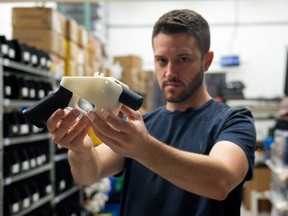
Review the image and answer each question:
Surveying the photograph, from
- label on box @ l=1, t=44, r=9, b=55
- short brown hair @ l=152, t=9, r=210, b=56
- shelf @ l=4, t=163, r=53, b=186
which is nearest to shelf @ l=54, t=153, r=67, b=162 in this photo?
shelf @ l=4, t=163, r=53, b=186

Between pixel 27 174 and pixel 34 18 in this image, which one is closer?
pixel 27 174

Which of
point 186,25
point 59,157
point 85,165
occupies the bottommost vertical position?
point 59,157

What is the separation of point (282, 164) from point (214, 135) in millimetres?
2781

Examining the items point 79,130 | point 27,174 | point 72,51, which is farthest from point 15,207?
point 79,130

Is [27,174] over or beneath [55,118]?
beneath

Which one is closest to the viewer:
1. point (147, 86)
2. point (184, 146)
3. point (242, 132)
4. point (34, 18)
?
point (242, 132)

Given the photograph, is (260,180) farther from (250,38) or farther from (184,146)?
(184,146)

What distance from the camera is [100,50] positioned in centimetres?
562

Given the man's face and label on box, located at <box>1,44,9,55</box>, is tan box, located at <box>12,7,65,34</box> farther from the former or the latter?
the man's face

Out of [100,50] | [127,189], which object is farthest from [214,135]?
[100,50]

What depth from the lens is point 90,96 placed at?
95cm

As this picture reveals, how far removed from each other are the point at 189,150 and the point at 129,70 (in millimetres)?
4813

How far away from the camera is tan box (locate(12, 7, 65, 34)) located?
3701mm

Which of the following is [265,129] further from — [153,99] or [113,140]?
[113,140]
